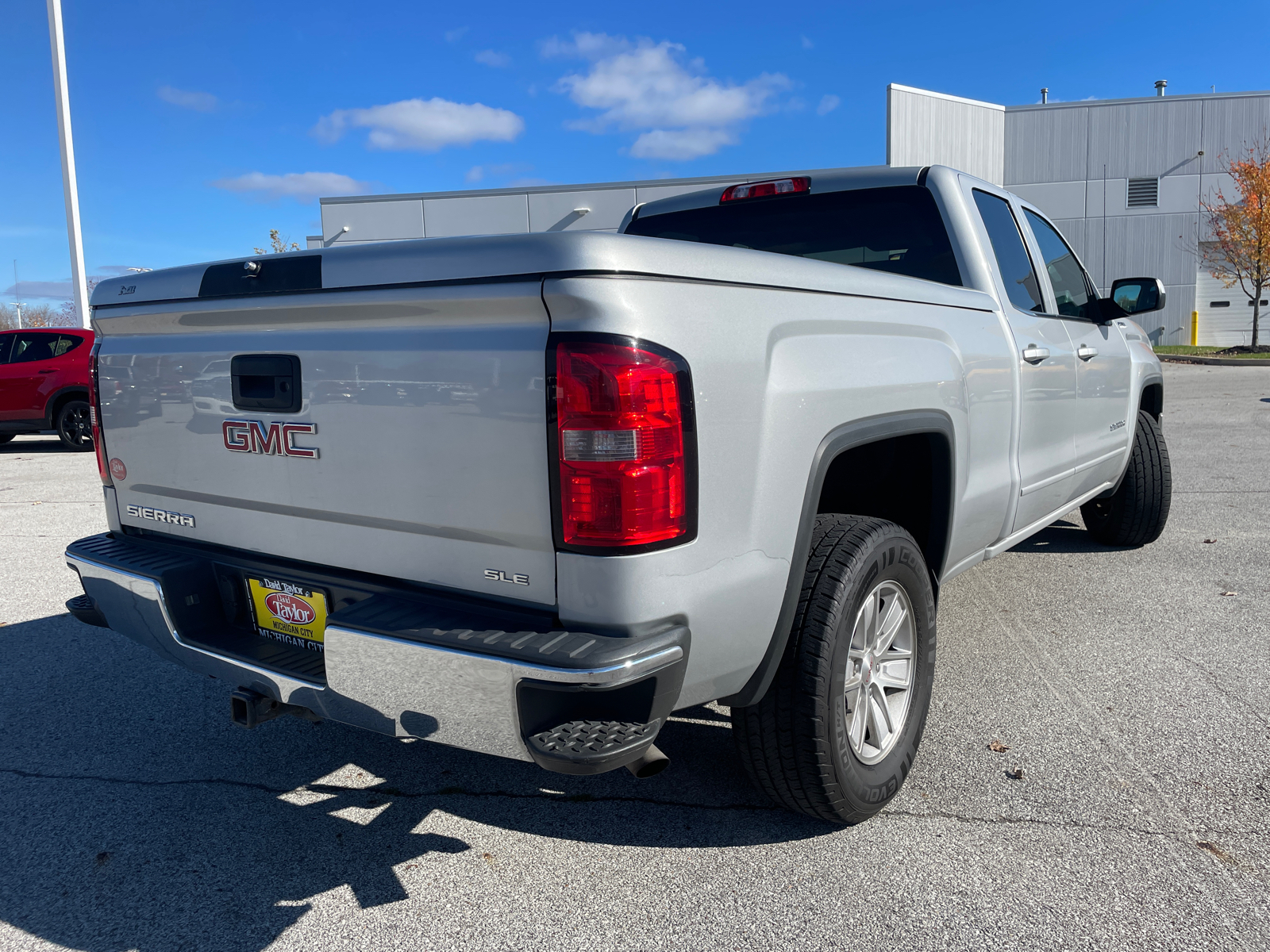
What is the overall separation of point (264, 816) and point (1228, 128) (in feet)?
121

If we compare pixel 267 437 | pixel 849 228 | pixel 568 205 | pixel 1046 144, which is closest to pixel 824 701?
pixel 267 437

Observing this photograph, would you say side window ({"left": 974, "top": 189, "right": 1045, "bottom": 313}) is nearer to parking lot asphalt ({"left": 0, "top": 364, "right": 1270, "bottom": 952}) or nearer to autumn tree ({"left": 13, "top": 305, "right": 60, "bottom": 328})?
parking lot asphalt ({"left": 0, "top": 364, "right": 1270, "bottom": 952})

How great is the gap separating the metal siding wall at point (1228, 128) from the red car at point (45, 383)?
109 ft

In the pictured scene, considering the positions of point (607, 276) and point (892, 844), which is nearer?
point (607, 276)

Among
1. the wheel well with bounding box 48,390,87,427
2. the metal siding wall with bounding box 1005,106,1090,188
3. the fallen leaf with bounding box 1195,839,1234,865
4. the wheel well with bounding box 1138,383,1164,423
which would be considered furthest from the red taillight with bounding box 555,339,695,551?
the metal siding wall with bounding box 1005,106,1090,188

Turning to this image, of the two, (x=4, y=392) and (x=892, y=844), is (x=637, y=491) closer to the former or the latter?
(x=892, y=844)

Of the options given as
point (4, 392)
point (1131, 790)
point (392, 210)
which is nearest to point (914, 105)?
point (392, 210)

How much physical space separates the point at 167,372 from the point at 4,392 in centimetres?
1145

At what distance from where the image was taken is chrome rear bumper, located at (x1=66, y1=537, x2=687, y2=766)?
1.85 m

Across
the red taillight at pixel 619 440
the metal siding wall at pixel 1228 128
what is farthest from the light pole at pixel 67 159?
the metal siding wall at pixel 1228 128

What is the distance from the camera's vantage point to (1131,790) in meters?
2.79

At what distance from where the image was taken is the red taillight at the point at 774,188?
3668 millimetres

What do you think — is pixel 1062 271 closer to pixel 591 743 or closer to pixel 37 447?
pixel 591 743

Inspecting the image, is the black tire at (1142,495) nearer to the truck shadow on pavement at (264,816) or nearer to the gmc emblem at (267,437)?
the truck shadow on pavement at (264,816)
